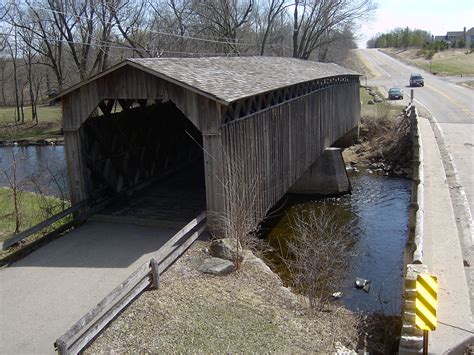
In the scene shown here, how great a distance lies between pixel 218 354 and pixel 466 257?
5546mm

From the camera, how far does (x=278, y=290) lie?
9039 mm

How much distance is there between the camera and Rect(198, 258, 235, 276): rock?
9188mm

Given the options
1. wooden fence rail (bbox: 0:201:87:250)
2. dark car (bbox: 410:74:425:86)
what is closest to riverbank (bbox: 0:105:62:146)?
wooden fence rail (bbox: 0:201:87:250)

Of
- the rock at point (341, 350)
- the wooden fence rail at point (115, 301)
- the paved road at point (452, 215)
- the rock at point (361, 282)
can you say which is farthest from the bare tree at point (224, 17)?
the rock at point (341, 350)

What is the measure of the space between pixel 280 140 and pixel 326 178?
698 centimetres

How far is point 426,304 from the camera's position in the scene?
627cm

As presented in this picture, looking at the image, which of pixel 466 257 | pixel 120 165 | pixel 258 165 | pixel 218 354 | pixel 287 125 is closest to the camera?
pixel 218 354

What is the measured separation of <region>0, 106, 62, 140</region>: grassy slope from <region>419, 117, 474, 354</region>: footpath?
27945 mm

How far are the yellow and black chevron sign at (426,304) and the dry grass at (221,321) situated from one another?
160 centimetres

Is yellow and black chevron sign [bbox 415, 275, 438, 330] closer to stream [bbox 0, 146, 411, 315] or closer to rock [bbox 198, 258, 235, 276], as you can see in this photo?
stream [bbox 0, 146, 411, 315]

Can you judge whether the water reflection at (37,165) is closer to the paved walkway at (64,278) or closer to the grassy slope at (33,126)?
the grassy slope at (33,126)

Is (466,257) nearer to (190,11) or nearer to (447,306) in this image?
(447,306)

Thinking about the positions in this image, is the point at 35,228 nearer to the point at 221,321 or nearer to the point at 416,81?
the point at 221,321

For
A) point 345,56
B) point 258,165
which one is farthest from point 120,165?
point 345,56
